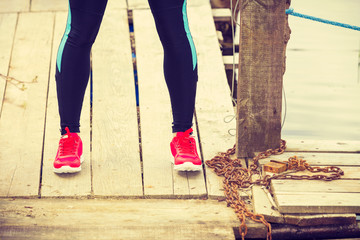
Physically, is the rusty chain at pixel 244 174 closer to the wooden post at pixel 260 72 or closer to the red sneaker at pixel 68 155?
the wooden post at pixel 260 72

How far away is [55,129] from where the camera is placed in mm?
3383

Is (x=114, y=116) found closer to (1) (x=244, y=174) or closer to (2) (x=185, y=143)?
(2) (x=185, y=143)

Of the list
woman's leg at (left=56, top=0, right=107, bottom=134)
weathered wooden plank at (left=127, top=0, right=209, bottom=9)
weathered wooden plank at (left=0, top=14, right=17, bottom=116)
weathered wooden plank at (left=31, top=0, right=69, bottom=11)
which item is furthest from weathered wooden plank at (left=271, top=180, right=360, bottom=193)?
weathered wooden plank at (left=31, top=0, right=69, bottom=11)

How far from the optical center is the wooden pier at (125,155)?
2553 mm

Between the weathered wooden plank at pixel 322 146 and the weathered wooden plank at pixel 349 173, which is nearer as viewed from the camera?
the weathered wooden plank at pixel 349 173

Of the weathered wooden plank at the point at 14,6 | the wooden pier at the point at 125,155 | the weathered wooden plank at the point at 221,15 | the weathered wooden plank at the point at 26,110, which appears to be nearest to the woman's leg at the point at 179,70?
the wooden pier at the point at 125,155

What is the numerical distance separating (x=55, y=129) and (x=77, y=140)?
41cm

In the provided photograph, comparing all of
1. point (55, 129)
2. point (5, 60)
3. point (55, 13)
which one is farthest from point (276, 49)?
point (55, 13)

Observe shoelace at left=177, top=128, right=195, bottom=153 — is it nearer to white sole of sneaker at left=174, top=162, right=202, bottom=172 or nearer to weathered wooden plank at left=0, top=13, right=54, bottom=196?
white sole of sneaker at left=174, top=162, right=202, bottom=172

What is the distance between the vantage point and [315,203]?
260 cm

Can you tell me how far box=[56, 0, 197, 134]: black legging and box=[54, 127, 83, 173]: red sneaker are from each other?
4cm

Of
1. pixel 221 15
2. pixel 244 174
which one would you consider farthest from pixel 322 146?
pixel 221 15

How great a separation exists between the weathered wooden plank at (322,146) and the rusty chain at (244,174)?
87mm

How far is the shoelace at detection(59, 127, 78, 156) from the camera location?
2.95 m
